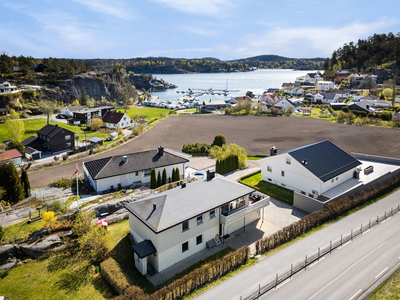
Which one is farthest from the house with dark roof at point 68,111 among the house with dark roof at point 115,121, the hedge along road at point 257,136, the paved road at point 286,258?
the paved road at point 286,258

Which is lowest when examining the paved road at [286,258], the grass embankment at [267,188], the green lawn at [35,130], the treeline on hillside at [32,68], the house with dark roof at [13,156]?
the paved road at [286,258]

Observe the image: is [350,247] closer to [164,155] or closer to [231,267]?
[231,267]

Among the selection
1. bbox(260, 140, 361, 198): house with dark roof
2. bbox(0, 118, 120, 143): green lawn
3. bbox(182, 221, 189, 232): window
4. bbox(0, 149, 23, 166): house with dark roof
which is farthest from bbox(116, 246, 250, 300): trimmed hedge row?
bbox(0, 118, 120, 143): green lawn

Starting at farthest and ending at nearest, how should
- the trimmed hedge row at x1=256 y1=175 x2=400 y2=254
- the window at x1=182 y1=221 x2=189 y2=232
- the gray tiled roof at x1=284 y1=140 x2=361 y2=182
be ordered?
the gray tiled roof at x1=284 y1=140 x2=361 y2=182 < the trimmed hedge row at x1=256 y1=175 x2=400 y2=254 < the window at x1=182 y1=221 x2=189 y2=232

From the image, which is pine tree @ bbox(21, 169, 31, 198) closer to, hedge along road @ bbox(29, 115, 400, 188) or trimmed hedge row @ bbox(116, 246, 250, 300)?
hedge along road @ bbox(29, 115, 400, 188)

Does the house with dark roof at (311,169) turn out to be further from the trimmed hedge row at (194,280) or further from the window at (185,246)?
the window at (185,246)

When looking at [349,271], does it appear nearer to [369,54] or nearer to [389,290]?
[389,290]
